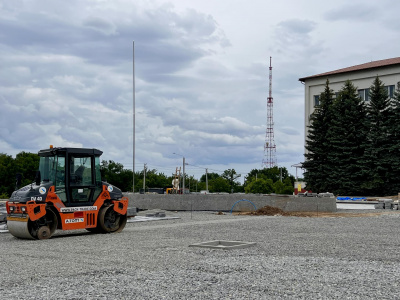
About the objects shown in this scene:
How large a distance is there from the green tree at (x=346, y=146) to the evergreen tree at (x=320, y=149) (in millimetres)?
506

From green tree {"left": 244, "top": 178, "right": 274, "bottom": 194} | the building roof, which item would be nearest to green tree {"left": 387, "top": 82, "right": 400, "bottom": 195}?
the building roof

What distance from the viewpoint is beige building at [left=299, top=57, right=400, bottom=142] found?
72.1 meters

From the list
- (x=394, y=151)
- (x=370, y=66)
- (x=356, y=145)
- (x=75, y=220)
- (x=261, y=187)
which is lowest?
(x=75, y=220)

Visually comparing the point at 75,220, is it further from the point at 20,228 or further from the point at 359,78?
the point at 359,78

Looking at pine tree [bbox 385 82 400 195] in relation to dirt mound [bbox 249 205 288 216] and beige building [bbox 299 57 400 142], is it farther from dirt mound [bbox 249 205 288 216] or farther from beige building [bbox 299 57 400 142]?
dirt mound [bbox 249 205 288 216]

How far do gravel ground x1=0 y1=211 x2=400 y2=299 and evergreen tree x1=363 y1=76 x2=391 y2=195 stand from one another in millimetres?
42569

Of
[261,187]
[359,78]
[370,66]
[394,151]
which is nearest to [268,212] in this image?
[394,151]

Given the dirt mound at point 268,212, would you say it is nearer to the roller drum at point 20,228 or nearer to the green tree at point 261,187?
the roller drum at point 20,228

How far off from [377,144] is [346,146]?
3630mm

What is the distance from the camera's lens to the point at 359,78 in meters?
76.1

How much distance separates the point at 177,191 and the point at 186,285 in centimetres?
4307

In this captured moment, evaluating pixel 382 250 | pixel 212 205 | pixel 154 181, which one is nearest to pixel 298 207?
pixel 212 205

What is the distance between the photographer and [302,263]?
11430mm

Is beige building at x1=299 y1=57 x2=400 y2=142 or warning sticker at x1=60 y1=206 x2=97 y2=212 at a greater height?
beige building at x1=299 y1=57 x2=400 y2=142
